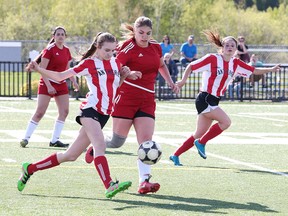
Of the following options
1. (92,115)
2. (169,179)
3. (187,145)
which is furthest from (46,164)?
(187,145)

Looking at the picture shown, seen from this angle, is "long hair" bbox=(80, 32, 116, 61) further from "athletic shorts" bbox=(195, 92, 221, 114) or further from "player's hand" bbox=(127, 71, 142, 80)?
"athletic shorts" bbox=(195, 92, 221, 114)

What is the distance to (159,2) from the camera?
65500 millimetres

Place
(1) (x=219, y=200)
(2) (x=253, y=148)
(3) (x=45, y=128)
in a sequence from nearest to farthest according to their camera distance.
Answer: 1. (1) (x=219, y=200)
2. (2) (x=253, y=148)
3. (3) (x=45, y=128)

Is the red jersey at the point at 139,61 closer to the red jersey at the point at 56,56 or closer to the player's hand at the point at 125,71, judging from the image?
the player's hand at the point at 125,71

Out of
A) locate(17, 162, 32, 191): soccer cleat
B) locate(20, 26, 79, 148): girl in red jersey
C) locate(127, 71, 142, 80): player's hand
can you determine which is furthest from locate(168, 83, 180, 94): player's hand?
locate(20, 26, 79, 148): girl in red jersey

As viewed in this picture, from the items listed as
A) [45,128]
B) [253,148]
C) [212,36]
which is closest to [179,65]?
[45,128]

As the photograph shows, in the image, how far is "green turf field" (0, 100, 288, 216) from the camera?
945cm

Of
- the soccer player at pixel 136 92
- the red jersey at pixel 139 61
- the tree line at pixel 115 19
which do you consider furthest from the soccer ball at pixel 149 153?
the tree line at pixel 115 19

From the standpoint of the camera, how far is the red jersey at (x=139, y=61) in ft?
36.8

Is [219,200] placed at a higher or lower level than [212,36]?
lower

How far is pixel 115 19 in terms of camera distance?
6525cm

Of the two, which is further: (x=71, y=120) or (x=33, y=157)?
(x=71, y=120)

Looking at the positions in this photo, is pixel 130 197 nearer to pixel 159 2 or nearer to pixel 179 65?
pixel 179 65

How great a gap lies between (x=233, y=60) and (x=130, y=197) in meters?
4.16
